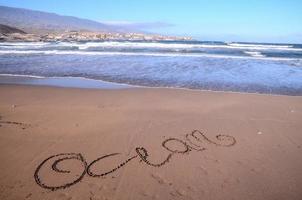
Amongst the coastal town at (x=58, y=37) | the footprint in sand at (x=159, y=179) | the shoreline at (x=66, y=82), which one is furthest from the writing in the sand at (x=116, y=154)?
the coastal town at (x=58, y=37)

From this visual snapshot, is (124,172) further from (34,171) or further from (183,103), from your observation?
(183,103)

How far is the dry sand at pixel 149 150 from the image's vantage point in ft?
10.6

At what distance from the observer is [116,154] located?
3977 mm

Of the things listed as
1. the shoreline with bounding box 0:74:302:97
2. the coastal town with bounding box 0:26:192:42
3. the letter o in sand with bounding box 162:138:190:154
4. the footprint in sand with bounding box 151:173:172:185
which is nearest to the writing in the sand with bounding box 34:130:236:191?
the letter o in sand with bounding box 162:138:190:154

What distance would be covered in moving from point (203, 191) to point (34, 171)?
6.83 feet

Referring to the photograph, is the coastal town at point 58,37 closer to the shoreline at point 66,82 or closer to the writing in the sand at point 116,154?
the shoreline at point 66,82

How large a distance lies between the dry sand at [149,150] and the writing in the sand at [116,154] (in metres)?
0.01

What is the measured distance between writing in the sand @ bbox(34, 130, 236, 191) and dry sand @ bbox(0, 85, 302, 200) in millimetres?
13

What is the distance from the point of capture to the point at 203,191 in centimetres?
322

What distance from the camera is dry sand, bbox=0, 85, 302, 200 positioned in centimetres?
324

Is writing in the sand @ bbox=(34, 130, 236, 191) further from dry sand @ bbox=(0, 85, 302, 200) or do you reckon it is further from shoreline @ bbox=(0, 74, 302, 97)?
shoreline @ bbox=(0, 74, 302, 97)

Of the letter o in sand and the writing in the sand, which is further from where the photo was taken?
the letter o in sand

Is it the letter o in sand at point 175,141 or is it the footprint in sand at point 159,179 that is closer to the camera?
the footprint in sand at point 159,179

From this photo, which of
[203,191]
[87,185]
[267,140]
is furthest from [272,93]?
[87,185]
